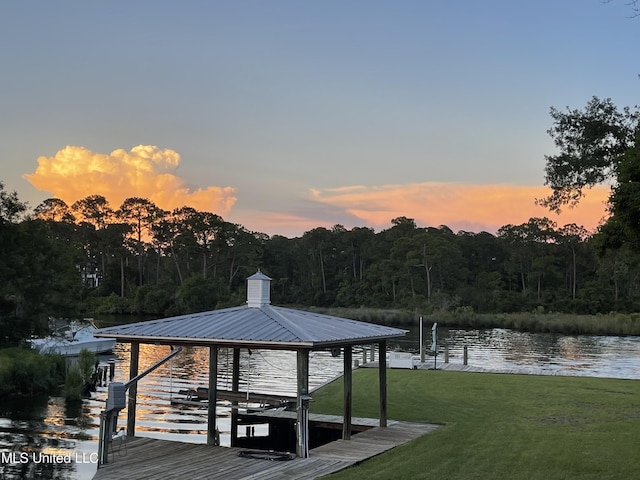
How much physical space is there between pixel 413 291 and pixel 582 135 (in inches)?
2416

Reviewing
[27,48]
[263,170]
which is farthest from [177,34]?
[263,170]

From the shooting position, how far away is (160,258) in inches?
3932

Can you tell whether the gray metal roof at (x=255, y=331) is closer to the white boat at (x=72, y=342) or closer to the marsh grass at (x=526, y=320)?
the white boat at (x=72, y=342)

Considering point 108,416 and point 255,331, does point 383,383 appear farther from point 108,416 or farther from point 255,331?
point 108,416

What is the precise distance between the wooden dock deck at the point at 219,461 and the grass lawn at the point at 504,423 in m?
0.48

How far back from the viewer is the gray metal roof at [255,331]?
12.5 meters

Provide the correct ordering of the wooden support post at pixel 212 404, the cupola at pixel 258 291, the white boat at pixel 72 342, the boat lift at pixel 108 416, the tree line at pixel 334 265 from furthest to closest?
the tree line at pixel 334 265 → the white boat at pixel 72 342 → the cupola at pixel 258 291 → the wooden support post at pixel 212 404 → the boat lift at pixel 108 416

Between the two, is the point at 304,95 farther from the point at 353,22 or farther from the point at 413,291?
the point at 413,291

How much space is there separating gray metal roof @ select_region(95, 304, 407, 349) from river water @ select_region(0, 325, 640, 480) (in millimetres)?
2244

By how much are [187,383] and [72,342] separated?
1366cm

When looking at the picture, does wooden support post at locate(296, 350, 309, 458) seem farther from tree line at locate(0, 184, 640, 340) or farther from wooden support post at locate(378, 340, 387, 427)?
tree line at locate(0, 184, 640, 340)

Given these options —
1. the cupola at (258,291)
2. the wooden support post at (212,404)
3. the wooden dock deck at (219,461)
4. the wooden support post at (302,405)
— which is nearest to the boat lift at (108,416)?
the wooden dock deck at (219,461)

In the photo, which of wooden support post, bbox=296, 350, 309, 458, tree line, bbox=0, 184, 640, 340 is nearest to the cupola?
wooden support post, bbox=296, 350, 309, 458

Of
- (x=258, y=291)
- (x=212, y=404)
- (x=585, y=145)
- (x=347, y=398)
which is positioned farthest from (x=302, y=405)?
(x=585, y=145)
